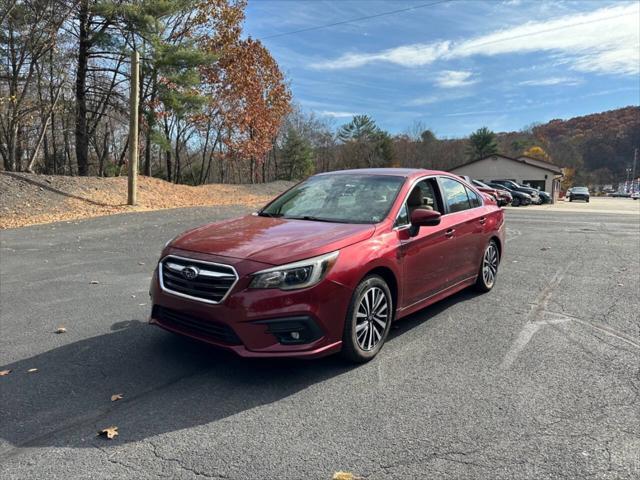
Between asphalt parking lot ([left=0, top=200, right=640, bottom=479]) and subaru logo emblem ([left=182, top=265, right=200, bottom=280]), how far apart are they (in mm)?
787

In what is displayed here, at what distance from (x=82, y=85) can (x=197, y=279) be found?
25.1 metres

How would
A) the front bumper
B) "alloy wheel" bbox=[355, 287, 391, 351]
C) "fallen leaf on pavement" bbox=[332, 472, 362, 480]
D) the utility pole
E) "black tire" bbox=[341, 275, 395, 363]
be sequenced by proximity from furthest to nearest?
the utility pole → "alloy wheel" bbox=[355, 287, 391, 351] → "black tire" bbox=[341, 275, 395, 363] → the front bumper → "fallen leaf on pavement" bbox=[332, 472, 362, 480]

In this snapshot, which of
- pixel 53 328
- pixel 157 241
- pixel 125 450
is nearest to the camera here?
pixel 125 450

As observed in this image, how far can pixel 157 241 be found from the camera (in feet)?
36.2

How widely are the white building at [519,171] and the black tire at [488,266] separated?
1916 inches

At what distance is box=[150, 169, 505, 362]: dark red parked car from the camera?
3412 mm

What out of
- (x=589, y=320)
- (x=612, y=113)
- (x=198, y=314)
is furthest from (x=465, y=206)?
(x=612, y=113)

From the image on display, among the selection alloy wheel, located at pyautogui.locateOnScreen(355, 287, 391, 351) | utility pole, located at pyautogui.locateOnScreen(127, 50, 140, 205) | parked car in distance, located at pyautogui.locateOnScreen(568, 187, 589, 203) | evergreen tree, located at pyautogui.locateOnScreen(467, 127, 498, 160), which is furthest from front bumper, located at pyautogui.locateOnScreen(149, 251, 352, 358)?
evergreen tree, located at pyautogui.locateOnScreen(467, 127, 498, 160)

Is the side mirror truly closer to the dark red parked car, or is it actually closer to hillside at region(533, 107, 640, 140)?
the dark red parked car

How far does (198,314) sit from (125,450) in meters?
1.07

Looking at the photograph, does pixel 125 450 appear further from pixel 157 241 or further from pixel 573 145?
pixel 573 145

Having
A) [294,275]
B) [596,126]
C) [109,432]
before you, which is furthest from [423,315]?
[596,126]

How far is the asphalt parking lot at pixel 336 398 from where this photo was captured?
264cm

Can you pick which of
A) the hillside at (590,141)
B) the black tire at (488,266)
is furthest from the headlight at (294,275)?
the hillside at (590,141)
